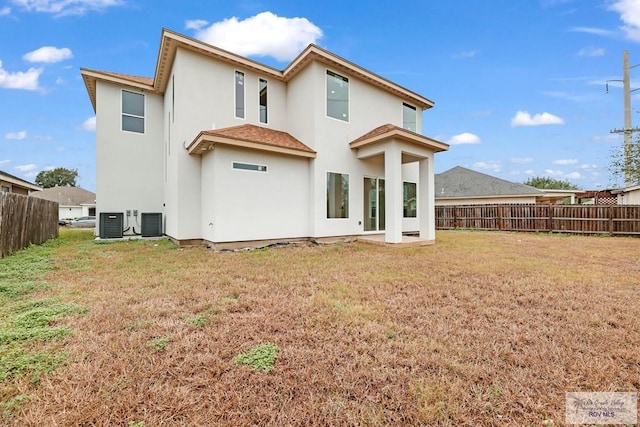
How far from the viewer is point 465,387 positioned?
2.06m

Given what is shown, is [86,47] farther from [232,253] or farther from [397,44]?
[397,44]

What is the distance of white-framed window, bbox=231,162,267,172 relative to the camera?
827 centimetres

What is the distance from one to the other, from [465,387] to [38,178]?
7351 cm

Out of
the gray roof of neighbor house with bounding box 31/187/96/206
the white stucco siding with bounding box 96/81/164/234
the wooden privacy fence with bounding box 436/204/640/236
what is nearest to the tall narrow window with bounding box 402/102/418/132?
the wooden privacy fence with bounding box 436/204/640/236

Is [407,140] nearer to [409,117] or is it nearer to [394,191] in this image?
[394,191]

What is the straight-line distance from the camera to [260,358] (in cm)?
244

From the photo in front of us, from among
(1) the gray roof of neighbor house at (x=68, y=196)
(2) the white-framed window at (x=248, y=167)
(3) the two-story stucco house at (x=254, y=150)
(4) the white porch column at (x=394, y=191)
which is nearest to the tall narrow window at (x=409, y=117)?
(3) the two-story stucco house at (x=254, y=150)

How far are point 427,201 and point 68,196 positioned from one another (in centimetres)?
4864

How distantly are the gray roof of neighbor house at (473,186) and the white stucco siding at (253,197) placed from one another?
15.9 m

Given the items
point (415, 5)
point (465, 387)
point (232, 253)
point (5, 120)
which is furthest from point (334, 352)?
point (5, 120)

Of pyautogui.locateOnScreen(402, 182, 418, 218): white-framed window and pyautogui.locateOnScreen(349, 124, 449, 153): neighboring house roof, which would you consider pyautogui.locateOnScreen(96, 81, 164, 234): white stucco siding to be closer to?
pyautogui.locateOnScreen(349, 124, 449, 153): neighboring house roof

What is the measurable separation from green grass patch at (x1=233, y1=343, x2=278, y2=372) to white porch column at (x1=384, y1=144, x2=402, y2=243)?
23.3 ft

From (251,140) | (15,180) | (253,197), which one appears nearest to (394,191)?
(253,197)

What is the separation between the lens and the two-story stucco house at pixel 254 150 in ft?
28.1
